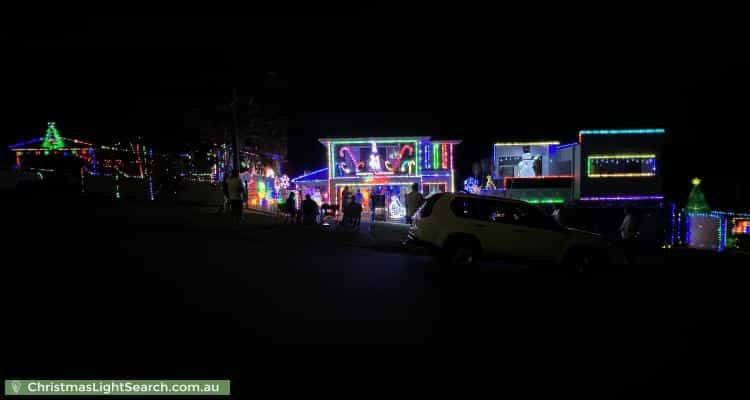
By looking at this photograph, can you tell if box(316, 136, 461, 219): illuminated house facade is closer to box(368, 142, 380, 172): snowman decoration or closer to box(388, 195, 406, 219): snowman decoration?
box(368, 142, 380, 172): snowman decoration

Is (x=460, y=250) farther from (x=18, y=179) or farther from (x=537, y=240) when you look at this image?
(x=18, y=179)

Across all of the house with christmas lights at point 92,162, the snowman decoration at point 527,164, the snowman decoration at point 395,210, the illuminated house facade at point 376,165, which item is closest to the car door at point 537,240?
the snowman decoration at point 395,210

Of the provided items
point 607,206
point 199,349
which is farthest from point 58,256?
point 607,206

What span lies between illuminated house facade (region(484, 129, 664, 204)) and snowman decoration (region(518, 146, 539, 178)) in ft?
4.36

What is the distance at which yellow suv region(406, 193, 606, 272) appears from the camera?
1009 cm

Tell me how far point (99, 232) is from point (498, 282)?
34.1 ft

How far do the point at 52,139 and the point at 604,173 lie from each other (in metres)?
29.7

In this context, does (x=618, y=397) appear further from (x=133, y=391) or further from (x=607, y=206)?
(x=607, y=206)

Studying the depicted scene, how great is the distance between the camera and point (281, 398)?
410cm

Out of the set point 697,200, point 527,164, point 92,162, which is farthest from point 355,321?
point 527,164

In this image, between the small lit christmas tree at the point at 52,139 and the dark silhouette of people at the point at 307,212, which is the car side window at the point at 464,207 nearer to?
the dark silhouette of people at the point at 307,212

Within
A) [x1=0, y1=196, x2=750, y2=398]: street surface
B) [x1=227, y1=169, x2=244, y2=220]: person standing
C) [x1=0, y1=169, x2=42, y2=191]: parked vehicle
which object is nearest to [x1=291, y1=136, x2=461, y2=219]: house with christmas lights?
[x1=227, y1=169, x2=244, y2=220]: person standing

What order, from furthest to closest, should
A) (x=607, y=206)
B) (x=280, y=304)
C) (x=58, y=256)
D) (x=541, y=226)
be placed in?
1. (x=607, y=206)
2. (x=541, y=226)
3. (x=58, y=256)
4. (x=280, y=304)

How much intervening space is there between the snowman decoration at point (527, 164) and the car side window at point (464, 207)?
18.7 meters
